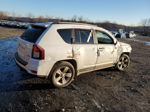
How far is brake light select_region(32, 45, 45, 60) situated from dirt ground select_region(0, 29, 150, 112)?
104 cm

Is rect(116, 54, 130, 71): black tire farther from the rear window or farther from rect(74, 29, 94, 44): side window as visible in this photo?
the rear window

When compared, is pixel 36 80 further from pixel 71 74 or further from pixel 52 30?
pixel 52 30

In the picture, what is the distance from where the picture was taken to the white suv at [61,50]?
152 inches

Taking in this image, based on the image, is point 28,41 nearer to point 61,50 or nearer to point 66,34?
point 61,50

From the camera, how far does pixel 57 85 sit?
4367mm

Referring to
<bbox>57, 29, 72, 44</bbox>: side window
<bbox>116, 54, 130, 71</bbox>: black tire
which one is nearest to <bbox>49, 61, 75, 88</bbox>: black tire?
<bbox>57, 29, 72, 44</bbox>: side window

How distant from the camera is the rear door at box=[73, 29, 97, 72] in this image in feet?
14.6

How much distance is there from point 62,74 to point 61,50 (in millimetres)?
775

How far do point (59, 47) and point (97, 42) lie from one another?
1.54 metres

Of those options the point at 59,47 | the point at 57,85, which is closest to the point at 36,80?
the point at 57,85

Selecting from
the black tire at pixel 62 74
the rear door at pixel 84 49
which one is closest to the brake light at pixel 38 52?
the black tire at pixel 62 74

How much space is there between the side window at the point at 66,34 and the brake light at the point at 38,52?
762 millimetres

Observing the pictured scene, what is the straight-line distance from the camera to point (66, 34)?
14.1 ft

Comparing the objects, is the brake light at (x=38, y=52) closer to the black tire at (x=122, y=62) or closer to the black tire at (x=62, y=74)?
the black tire at (x=62, y=74)
